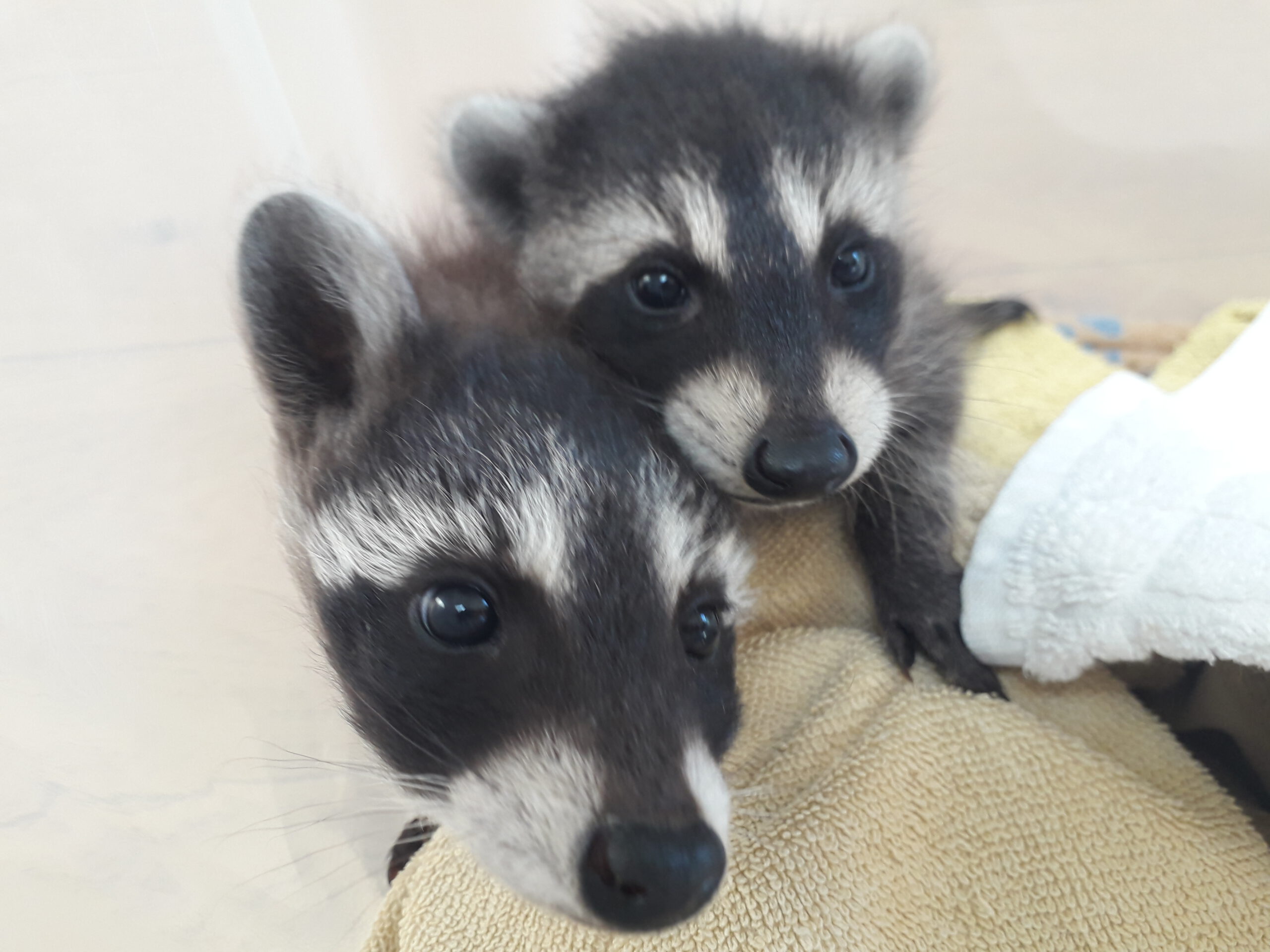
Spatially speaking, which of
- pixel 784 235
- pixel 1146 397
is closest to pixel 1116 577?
pixel 1146 397

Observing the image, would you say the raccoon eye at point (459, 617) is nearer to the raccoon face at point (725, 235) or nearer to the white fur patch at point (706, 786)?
the white fur patch at point (706, 786)

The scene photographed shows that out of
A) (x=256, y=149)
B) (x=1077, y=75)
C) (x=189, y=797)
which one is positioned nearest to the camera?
(x=189, y=797)

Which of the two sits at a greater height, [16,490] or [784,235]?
[784,235]

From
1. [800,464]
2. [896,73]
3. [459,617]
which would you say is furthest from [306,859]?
[896,73]

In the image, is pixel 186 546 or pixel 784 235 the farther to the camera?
pixel 186 546

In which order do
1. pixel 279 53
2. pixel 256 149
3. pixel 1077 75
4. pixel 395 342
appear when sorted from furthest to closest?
1. pixel 1077 75
2. pixel 279 53
3. pixel 256 149
4. pixel 395 342

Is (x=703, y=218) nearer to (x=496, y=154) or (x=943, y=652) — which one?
(x=496, y=154)

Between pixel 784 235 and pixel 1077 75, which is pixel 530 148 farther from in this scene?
pixel 1077 75
